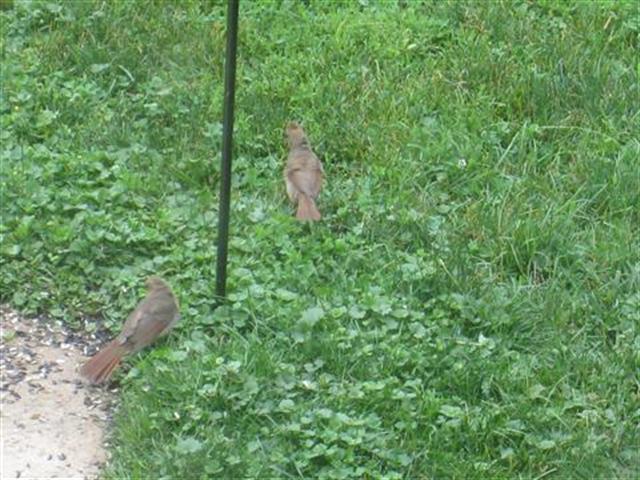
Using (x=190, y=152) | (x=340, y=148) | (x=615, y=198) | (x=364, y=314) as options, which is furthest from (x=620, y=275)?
(x=190, y=152)

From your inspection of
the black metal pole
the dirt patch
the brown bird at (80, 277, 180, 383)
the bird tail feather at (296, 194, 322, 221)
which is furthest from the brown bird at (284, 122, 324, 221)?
the dirt patch

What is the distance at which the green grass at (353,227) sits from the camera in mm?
5336

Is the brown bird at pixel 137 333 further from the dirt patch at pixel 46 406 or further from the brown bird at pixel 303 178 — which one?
the brown bird at pixel 303 178

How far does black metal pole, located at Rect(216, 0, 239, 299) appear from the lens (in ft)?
17.8

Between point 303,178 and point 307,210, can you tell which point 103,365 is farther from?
point 303,178

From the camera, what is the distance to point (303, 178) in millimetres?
6559

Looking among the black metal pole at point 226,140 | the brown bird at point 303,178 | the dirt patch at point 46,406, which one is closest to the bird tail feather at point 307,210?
the brown bird at point 303,178

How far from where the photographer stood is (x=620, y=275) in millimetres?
6195

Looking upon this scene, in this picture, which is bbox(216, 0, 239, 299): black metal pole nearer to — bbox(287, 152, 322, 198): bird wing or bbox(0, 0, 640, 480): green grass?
bbox(0, 0, 640, 480): green grass

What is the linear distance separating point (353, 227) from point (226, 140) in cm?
104

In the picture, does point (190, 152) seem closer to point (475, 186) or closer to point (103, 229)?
point (103, 229)

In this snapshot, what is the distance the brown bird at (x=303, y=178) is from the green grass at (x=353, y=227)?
10 centimetres

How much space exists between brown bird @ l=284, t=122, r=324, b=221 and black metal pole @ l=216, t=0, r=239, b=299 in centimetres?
63

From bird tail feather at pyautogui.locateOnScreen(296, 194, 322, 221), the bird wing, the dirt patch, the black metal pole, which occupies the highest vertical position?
the black metal pole
